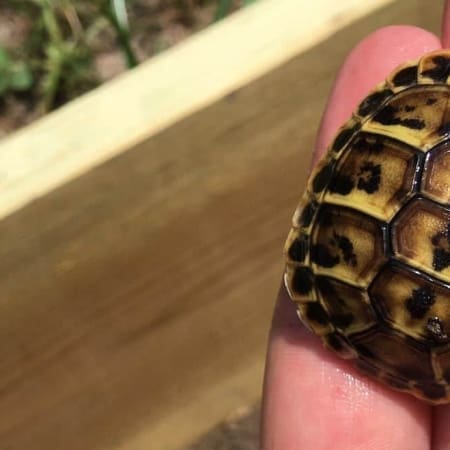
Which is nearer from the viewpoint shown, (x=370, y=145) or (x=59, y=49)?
(x=370, y=145)

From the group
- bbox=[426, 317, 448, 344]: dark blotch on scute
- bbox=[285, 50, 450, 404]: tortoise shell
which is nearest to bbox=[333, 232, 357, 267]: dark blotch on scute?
bbox=[285, 50, 450, 404]: tortoise shell

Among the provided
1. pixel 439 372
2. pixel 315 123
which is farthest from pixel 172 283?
pixel 439 372

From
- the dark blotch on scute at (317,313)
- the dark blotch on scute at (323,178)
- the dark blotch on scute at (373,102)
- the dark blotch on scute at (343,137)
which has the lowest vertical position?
the dark blotch on scute at (317,313)

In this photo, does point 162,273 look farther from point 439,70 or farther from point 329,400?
point 439,70

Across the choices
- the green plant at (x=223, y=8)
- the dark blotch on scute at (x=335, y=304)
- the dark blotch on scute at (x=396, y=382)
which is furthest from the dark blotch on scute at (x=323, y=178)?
the green plant at (x=223, y=8)

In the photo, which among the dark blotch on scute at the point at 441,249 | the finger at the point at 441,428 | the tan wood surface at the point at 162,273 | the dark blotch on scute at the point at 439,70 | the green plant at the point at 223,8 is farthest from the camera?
the green plant at the point at 223,8

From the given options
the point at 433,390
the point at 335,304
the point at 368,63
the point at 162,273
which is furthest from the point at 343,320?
the point at 162,273

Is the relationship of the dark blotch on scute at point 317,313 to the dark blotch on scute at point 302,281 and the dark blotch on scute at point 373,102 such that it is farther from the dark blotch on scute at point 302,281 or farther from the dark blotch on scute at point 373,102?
the dark blotch on scute at point 373,102
